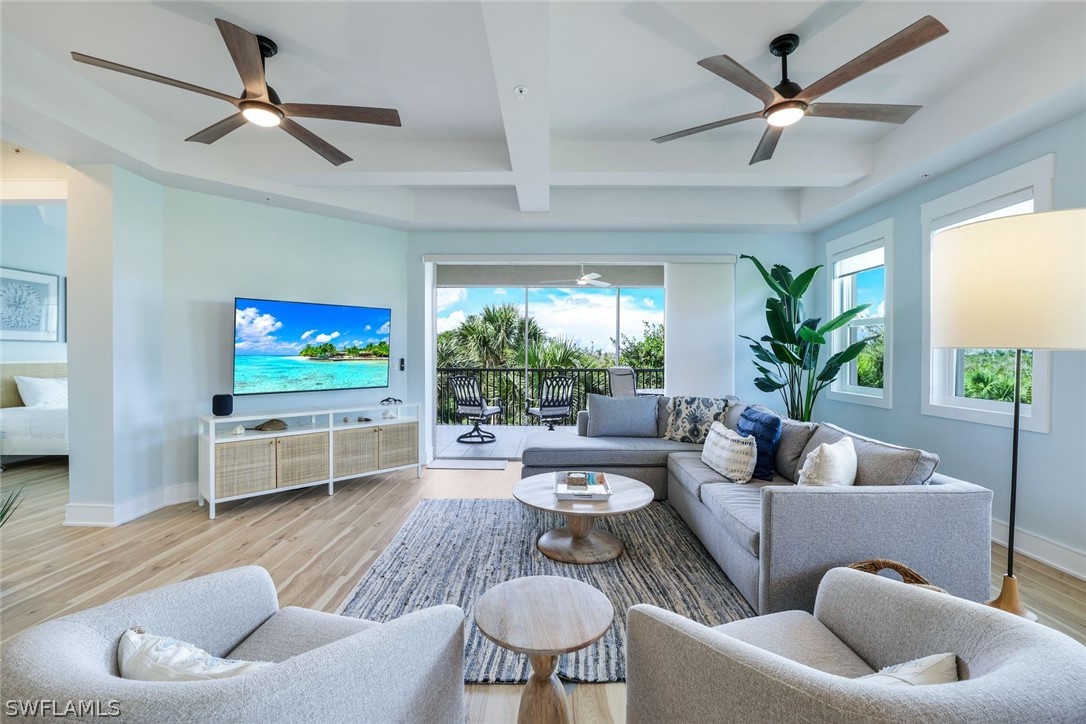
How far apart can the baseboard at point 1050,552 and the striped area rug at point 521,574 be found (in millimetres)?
1947

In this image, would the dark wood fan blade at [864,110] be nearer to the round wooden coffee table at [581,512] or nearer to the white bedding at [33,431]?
the round wooden coffee table at [581,512]

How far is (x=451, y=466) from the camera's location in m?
4.66

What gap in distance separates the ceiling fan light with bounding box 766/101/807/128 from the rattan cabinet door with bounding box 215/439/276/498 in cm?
411

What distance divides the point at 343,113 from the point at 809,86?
2.45 metres

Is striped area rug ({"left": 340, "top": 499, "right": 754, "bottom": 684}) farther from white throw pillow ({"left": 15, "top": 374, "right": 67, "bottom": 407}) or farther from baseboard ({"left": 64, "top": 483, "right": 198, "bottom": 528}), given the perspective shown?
white throw pillow ({"left": 15, "top": 374, "right": 67, "bottom": 407})

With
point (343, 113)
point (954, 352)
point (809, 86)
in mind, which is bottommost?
point (954, 352)

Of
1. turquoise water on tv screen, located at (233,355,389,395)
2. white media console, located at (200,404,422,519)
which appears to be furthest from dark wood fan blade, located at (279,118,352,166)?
white media console, located at (200,404,422,519)

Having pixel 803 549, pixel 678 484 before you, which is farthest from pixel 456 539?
pixel 803 549

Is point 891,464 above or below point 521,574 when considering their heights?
above

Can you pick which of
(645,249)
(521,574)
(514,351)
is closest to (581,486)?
(521,574)

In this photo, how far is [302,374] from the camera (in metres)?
3.89

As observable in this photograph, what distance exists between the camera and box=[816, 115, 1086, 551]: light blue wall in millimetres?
2357

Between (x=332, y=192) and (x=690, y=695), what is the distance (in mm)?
4362

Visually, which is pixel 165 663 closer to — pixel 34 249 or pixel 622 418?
pixel 622 418
